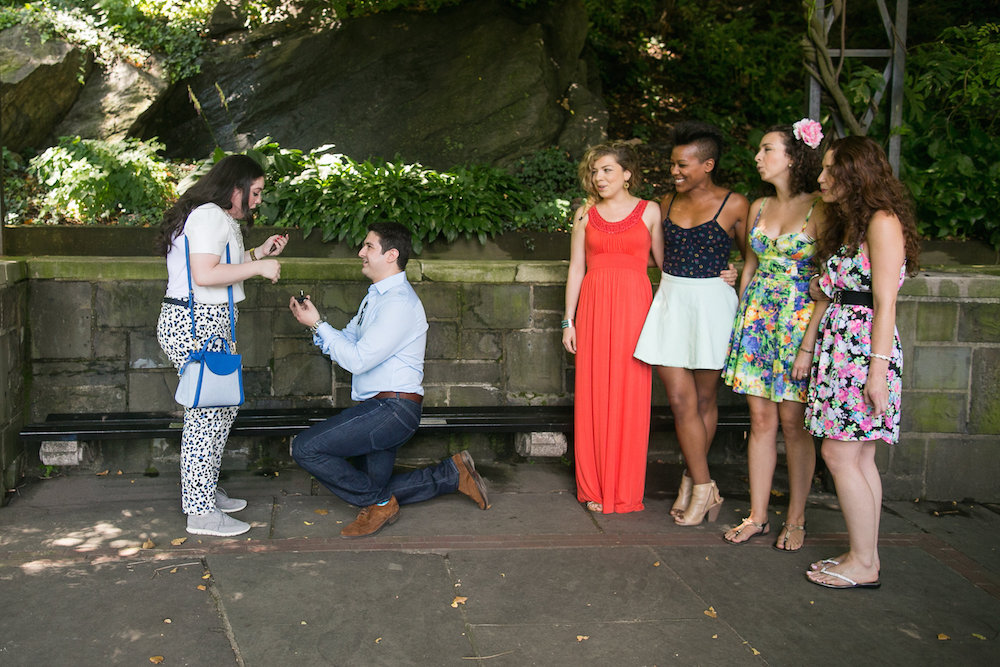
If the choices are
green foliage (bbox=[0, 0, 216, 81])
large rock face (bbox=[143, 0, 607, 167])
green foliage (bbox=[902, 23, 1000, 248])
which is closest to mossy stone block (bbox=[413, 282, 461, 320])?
large rock face (bbox=[143, 0, 607, 167])

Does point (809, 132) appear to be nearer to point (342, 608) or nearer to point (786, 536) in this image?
point (786, 536)

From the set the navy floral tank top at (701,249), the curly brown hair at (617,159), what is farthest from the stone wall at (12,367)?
the navy floral tank top at (701,249)

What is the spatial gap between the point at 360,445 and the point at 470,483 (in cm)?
69

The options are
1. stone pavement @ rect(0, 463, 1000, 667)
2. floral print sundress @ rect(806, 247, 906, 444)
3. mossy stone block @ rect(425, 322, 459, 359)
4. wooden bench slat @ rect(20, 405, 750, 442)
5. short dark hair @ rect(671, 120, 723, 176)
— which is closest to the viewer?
stone pavement @ rect(0, 463, 1000, 667)

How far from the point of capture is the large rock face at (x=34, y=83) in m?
7.67

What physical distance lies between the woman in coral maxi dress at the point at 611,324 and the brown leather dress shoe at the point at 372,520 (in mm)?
997

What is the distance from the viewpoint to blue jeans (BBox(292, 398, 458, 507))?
4133 millimetres

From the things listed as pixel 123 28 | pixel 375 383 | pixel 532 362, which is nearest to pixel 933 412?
pixel 532 362

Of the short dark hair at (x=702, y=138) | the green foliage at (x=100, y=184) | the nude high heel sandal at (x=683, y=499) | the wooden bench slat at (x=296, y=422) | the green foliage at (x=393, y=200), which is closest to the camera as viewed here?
the short dark hair at (x=702, y=138)

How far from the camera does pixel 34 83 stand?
7805mm

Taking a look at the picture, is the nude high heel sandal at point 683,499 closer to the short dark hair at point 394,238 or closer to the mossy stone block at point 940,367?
the mossy stone block at point 940,367

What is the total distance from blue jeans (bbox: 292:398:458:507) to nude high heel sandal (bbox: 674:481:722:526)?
1.41 m

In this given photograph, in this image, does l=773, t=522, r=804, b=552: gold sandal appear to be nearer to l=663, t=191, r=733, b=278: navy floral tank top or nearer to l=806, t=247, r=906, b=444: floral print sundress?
l=806, t=247, r=906, b=444: floral print sundress

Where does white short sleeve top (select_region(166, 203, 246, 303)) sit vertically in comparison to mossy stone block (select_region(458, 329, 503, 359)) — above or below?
above
